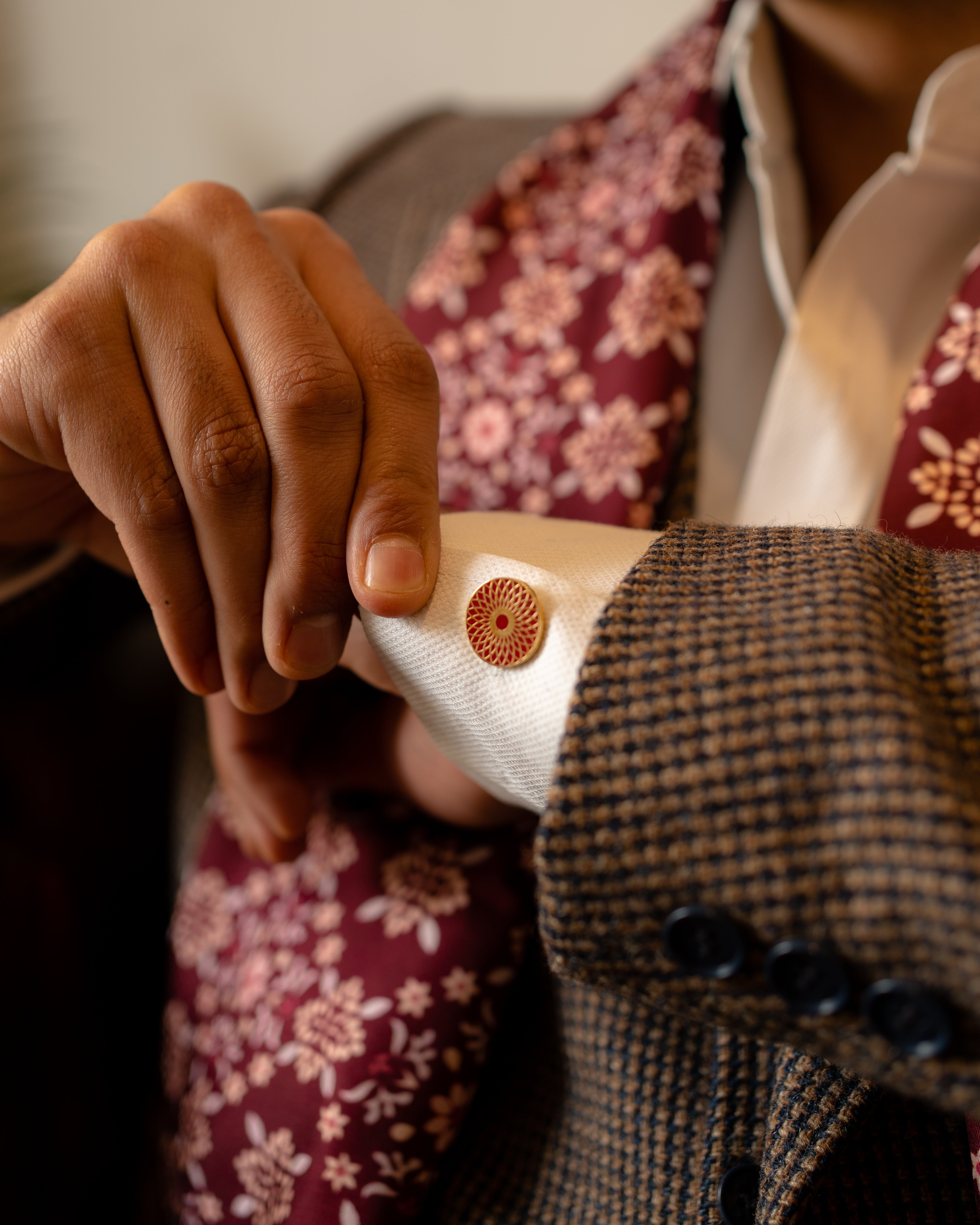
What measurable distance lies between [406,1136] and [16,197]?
110 centimetres

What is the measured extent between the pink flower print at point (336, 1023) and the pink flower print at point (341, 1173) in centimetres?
4

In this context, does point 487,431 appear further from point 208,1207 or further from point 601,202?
point 208,1207

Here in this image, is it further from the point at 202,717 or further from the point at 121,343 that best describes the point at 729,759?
the point at 202,717

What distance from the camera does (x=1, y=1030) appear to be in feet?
1.77

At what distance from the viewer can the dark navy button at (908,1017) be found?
0.68ft

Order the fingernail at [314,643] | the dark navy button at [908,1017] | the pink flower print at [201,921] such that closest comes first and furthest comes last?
the dark navy button at [908,1017], the fingernail at [314,643], the pink flower print at [201,921]

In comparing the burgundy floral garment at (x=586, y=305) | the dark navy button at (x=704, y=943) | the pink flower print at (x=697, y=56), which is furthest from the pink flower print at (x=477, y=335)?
the dark navy button at (x=704, y=943)

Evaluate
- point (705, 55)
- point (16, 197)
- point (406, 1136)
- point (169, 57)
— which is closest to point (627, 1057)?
point (406, 1136)

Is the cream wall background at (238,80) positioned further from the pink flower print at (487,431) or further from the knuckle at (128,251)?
the knuckle at (128,251)

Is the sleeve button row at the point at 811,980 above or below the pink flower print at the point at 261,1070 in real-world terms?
above

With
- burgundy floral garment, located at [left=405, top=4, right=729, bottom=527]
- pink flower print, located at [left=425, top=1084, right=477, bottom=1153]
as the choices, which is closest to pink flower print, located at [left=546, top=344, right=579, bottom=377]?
burgundy floral garment, located at [left=405, top=4, right=729, bottom=527]

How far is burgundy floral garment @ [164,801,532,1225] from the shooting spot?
0.37 meters

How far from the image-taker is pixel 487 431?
56 centimetres

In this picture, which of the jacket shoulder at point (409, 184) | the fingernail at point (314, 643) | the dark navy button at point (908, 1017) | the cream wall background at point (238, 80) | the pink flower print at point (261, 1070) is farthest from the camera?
the cream wall background at point (238, 80)
